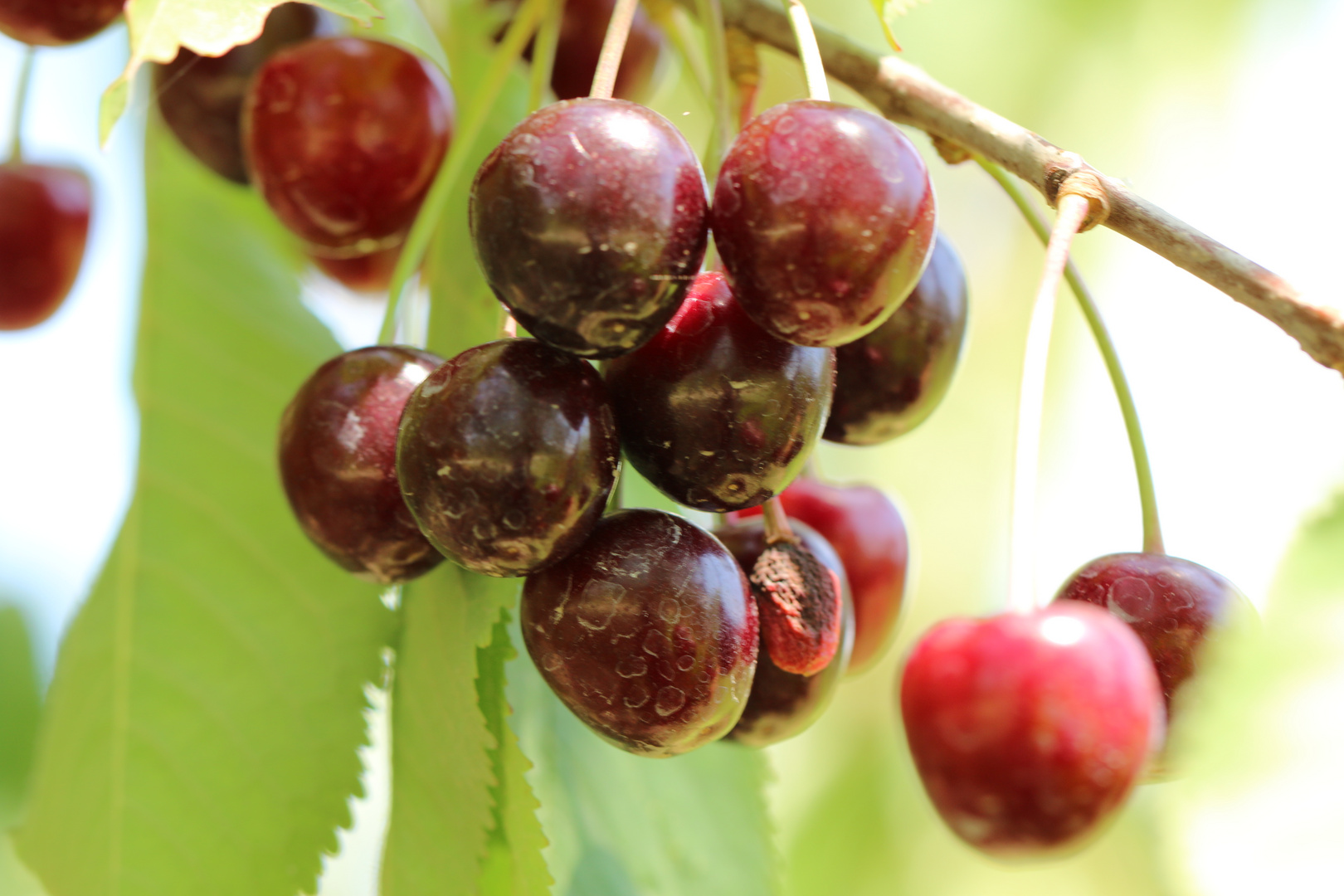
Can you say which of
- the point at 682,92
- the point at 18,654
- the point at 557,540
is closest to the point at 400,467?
the point at 557,540

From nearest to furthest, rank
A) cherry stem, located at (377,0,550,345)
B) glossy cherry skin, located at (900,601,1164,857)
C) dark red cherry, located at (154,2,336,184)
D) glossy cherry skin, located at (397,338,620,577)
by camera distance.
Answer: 1. glossy cherry skin, located at (900,601,1164,857)
2. glossy cherry skin, located at (397,338,620,577)
3. cherry stem, located at (377,0,550,345)
4. dark red cherry, located at (154,2,336,184)

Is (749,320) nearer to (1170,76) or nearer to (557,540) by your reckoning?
(557,540)

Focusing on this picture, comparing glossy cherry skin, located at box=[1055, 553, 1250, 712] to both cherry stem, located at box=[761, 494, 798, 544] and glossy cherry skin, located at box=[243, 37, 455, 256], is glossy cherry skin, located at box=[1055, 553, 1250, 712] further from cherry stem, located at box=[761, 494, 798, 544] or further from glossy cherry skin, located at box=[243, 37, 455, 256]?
glossy cherry skin, located at box=[243, 37, 455, 256]

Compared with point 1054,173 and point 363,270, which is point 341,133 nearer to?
point 363,270

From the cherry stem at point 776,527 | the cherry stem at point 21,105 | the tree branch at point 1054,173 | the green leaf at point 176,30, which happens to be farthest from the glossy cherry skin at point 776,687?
the cherry stem at point 21,105

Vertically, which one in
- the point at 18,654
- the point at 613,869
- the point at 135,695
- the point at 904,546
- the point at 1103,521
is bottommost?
the point at 18,654

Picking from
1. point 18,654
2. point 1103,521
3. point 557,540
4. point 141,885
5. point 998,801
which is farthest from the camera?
point 1103,521

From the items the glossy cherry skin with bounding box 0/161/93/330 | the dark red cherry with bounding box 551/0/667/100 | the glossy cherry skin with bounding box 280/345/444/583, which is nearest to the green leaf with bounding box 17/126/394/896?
the glossy cherry skin with bounding box 0/161/93/330
